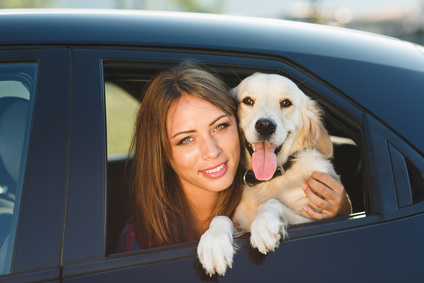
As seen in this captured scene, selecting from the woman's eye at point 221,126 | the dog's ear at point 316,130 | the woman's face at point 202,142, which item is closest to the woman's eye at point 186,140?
the woman's face at point 202,142

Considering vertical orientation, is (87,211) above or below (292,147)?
below

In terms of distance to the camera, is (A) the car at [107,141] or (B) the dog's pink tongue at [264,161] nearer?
(A) the car at [107,141]

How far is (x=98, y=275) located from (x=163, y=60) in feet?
2.48

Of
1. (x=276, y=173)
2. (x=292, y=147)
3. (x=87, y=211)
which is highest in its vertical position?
(x=292, y=147)

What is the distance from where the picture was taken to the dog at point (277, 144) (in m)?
2.08

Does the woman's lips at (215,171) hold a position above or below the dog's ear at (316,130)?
below

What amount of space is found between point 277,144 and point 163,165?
53cm

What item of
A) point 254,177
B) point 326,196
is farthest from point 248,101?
point 326,196

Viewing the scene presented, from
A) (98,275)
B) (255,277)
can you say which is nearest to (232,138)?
(255,277)

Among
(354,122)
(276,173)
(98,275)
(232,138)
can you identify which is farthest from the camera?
(276,173)

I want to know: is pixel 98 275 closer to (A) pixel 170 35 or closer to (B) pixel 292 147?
(A) pixel 170 35

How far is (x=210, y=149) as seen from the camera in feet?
6.12

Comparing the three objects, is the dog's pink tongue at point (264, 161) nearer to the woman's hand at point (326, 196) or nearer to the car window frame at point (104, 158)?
the woman's hand at point (326, 196)

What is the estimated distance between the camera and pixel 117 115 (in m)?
8.27
